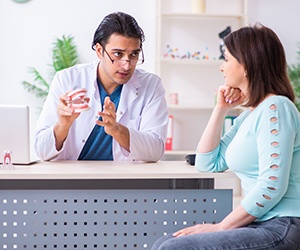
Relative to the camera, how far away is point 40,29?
18.0 ft

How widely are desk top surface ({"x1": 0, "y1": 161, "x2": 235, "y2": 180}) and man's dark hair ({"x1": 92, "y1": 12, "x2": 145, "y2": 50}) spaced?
2.11 feet

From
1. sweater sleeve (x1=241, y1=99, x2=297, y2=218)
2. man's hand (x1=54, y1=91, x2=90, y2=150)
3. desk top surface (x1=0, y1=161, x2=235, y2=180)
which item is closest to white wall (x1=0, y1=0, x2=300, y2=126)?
man's hand (x1=54, y1=91, x2=90, y2=150)

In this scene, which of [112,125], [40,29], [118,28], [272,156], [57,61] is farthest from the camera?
[40,29]

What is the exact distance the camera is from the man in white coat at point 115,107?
2.81m

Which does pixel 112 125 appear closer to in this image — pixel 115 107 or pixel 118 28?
pixel 115 107

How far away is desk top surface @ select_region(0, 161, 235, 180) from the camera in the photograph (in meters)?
2.37

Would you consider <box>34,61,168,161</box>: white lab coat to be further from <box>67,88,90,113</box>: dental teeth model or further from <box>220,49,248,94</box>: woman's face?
<box>220,49,248,94</box>: woman's face

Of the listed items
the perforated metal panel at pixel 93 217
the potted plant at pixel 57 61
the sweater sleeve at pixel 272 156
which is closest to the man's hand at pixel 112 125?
the perforated metal panel at pixel 93 217

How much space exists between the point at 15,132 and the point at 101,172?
452mm

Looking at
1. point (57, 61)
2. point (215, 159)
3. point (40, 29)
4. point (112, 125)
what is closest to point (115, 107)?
point (112, 125)

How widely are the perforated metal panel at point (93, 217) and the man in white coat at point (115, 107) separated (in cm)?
33

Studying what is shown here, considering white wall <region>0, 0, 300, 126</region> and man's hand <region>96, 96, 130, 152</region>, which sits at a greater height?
white wall <region>0, 0, 300, 126</region>

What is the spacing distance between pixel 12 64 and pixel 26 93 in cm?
29

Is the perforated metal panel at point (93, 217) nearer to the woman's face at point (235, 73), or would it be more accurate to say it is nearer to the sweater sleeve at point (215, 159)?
the sweater sleeve at point (215, 159)
